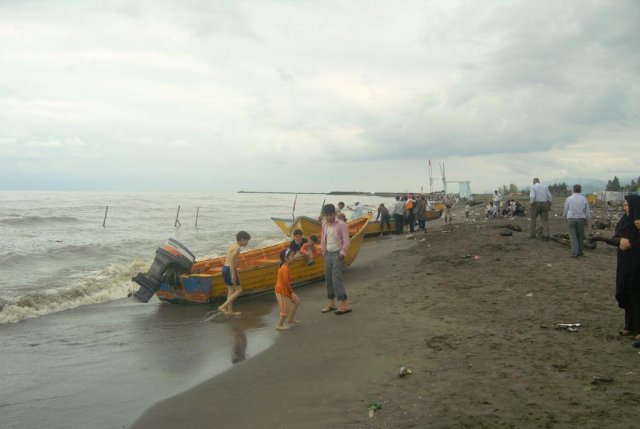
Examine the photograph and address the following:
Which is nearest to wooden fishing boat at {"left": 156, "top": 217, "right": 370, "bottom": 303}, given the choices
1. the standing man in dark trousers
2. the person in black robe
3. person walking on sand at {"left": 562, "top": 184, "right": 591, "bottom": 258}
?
person walking on sand at {"left": 562, "top": 184, "right": 591, "bottom": 258}

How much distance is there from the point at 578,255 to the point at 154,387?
10401 millimetres

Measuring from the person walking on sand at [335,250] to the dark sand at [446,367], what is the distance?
35cm

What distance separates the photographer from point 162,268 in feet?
33.5

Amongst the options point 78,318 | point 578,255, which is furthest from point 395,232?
point 78,318

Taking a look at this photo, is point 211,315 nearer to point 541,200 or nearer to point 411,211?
point 541,200

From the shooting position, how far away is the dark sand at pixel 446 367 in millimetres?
3964

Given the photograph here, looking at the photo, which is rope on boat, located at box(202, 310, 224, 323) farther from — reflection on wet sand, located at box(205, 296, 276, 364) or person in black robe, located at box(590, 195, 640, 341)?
person in black robe, located at box(590, 195, 640, 341)

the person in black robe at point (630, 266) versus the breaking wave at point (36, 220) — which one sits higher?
the person in black robe at point (630, 266)

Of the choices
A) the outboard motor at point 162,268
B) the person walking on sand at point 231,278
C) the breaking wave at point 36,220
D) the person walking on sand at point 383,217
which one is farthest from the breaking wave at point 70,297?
the breaking wave at point 36,220

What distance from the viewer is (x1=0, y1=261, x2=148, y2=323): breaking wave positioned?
9.97 metres

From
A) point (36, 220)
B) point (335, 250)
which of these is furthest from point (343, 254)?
point (36, 220)

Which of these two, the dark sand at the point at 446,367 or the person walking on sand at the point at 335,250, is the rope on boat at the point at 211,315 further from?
the person walking on sand at the point at 335,250

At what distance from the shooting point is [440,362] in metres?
5.16

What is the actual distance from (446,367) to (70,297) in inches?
381
